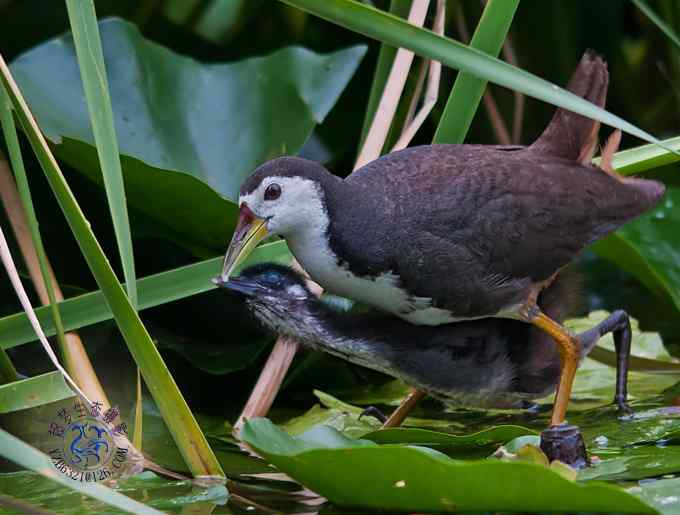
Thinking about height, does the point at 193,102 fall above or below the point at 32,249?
above

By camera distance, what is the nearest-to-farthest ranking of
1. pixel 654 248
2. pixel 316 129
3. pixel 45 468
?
1. pixel 45 468
2. pixel 654 248
3. pixel 316 129

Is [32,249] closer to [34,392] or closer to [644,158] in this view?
[34,392]

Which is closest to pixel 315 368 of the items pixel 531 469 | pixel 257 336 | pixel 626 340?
pixel 257 336

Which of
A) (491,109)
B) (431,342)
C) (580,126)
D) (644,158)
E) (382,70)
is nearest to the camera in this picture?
(431,342)

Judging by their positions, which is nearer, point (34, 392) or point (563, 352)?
point (34, 392)

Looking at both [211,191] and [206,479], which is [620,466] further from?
Result: [211,191]

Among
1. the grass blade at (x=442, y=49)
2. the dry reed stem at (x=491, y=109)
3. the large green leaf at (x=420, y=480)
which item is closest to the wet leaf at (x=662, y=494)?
the large green leaf at (x=420, y=480)

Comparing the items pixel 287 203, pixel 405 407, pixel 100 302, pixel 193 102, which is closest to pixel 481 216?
pixel 287 203

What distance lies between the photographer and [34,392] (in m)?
2.34

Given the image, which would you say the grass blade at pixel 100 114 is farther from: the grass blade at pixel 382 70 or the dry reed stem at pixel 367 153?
the grass blade at pixel 382 70

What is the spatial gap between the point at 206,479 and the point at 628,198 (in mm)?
1335

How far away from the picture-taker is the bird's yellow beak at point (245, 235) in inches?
102

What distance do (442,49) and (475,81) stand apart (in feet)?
2.01

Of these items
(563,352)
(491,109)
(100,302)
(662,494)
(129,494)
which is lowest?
(129,494)
